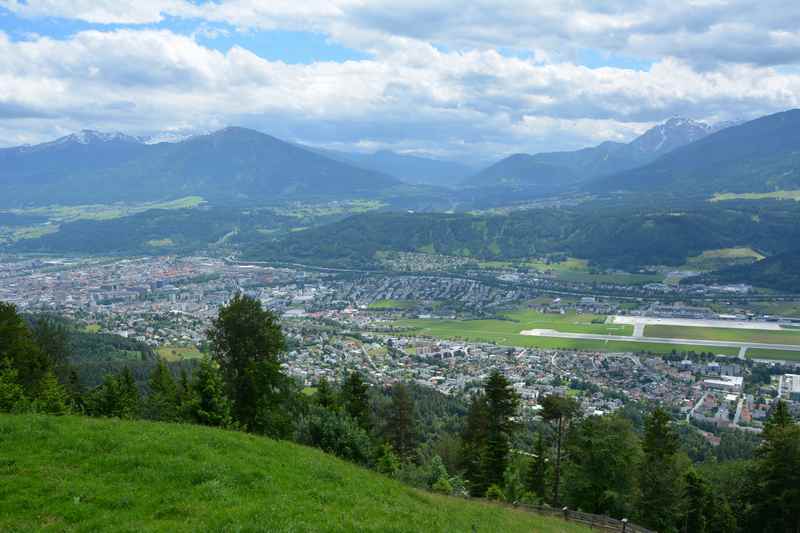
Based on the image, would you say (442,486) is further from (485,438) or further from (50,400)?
(50,400)

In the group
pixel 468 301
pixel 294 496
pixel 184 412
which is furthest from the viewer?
pixel 468 301

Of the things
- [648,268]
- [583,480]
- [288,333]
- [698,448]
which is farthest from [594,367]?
[648,268]

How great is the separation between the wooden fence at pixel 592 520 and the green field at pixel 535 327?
78801 mm

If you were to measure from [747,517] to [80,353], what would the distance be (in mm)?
80909

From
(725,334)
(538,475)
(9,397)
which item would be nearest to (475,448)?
(538,475)

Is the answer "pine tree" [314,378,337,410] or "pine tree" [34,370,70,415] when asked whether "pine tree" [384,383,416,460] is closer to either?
"pine tree" [314,378,337,410]

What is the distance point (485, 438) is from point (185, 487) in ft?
82.4

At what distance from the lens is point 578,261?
199 metres

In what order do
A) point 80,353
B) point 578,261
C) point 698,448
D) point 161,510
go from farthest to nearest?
point 578,261
point 80,353
point 698,448
point 161,510

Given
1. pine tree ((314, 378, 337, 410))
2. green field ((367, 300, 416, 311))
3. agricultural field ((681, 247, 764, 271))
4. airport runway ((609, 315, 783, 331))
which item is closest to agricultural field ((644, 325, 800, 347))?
airport runway ((609, 315, 783, 331))

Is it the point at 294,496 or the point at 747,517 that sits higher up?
the point at 294,496

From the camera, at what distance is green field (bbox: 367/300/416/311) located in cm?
13825

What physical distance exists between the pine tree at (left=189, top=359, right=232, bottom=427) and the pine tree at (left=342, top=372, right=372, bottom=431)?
12.9 m

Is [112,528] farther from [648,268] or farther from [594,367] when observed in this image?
[648,268]
